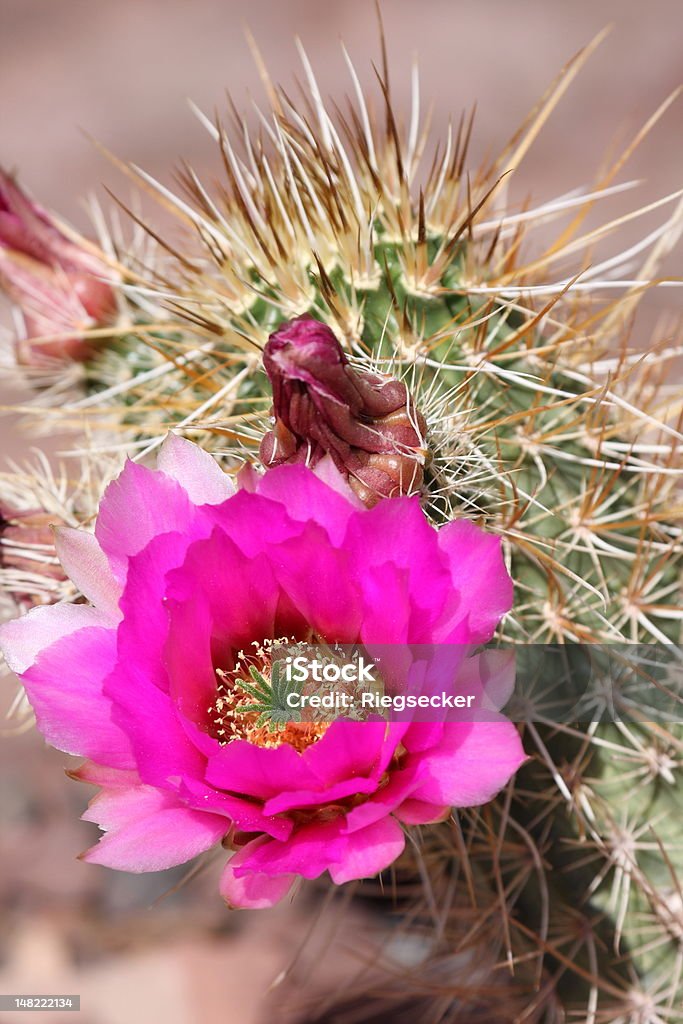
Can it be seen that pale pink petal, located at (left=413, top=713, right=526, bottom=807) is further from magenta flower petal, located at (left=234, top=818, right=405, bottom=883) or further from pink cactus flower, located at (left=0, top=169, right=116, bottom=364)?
pink cactus flower, located at (left=0, top=169, right=116, bottom=364)

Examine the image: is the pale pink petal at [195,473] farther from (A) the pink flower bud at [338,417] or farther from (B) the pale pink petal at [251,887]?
(B) the pale pink petal at [251,887]

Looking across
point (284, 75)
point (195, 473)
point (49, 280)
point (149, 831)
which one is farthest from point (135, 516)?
point (284, 75)

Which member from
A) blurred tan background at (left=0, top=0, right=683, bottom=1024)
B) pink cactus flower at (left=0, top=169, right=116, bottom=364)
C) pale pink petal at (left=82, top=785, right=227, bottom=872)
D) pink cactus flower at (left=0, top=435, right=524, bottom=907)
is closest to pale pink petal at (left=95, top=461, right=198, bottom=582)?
pink cactus flower at (left=0, top=435, right=524, bottom=907)

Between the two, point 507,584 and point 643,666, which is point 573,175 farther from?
point 507,584

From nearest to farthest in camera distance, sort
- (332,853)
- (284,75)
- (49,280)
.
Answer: (332,853), (49,280), (284,75)

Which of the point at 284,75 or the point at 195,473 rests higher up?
the point at 284,75

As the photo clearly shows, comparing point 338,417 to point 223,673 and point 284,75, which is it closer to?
point 223,673

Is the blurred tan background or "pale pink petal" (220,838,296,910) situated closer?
"pale pink petal" (220,838,296,910)
